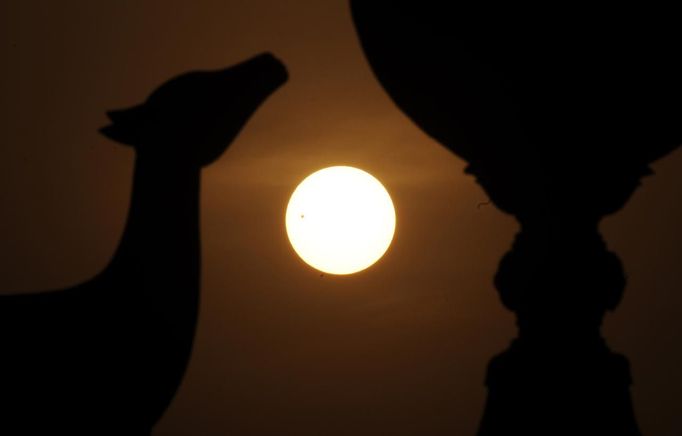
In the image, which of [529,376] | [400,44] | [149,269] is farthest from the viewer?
[149,269]

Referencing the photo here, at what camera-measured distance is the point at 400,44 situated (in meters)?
1.21

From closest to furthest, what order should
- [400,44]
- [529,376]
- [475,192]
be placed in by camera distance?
1. [529,376]
2. [400,44]
3. [475,192]

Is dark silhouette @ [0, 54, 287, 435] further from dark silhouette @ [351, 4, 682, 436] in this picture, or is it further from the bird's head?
dark silhouette @ [351, 4, 682, 436]

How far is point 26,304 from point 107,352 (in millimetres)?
162

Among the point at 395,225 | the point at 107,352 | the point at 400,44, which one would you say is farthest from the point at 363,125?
the point at 107,352

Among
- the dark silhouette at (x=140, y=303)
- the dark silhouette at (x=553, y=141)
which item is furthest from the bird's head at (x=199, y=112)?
the dark silhouette at (x=553, y=141)

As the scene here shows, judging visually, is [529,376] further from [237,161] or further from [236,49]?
[236,49]

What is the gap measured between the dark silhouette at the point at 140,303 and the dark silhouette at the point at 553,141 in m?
0.43

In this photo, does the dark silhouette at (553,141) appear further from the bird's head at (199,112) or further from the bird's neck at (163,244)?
the bird's neck at (163,244)

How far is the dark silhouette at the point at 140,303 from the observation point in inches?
49.4

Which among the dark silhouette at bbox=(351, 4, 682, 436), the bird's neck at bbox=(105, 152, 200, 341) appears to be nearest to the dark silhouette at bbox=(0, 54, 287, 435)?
the bird's neck at bbox=(105, 152, 200, 341)

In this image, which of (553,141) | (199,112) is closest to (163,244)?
(199,112)

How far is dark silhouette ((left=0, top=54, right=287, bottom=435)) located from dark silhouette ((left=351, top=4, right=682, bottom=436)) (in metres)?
0.43

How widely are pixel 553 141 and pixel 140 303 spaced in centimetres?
75
